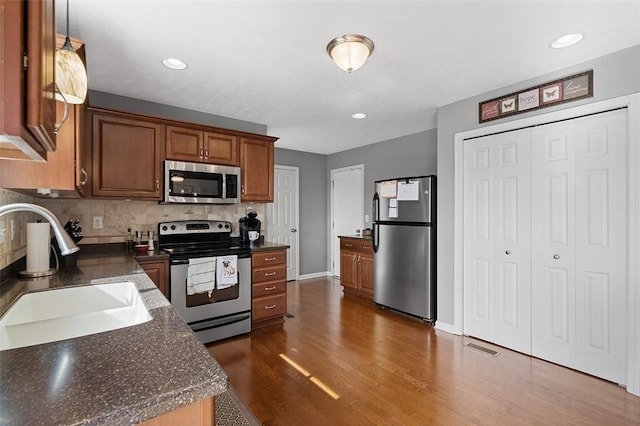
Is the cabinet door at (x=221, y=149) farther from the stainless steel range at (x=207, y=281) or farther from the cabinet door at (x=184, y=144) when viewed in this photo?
the stainless steel range at (x=207, y=281)

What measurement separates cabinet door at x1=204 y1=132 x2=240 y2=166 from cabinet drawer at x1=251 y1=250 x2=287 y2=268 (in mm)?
1070

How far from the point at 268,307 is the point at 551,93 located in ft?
10.9

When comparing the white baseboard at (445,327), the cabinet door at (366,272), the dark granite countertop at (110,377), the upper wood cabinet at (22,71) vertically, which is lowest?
the white baseboard at (445,327)

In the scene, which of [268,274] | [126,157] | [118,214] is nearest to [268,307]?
[268,274]

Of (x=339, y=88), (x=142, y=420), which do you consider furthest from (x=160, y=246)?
(x=142, y=420)

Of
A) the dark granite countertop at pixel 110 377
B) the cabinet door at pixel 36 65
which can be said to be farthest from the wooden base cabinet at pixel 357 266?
the cabinet door at pixel 36 65

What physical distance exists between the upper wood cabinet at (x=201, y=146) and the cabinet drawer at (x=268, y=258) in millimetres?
1070

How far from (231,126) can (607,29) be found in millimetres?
3457

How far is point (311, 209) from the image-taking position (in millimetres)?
5980

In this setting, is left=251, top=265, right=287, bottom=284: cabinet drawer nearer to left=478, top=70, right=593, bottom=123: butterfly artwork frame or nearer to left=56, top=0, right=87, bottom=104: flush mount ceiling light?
left=56, top=0, right=87, bottom=104: flush mount ceiling light

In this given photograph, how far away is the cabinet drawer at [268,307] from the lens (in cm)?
334

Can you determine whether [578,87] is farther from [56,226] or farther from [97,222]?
[97,222]

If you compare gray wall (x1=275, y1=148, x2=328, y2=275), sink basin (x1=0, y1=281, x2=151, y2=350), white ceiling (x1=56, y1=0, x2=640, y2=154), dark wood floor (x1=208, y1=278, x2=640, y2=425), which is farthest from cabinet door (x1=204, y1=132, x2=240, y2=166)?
gray wall (x1=275, y1=148, x2=328, y2=275)

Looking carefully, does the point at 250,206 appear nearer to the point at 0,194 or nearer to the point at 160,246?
the point at 160,246
